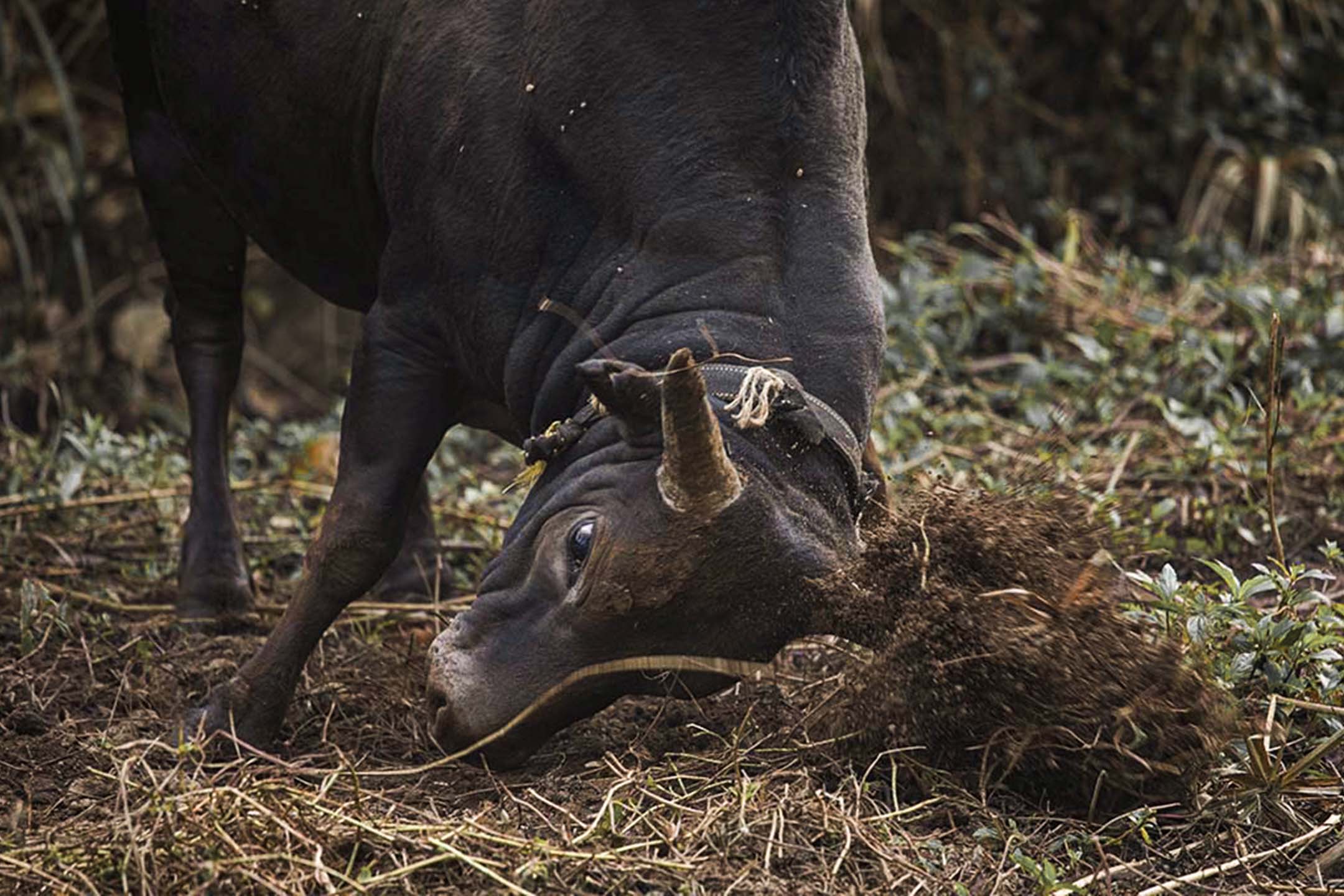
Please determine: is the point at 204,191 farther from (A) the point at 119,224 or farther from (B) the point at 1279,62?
(B) the point at 1279,62

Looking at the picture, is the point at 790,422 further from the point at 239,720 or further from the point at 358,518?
the point at 239,720

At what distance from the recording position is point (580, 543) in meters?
2.99

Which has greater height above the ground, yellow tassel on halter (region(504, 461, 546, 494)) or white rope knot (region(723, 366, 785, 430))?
white rope knot (region(723, 366, 785, 430))

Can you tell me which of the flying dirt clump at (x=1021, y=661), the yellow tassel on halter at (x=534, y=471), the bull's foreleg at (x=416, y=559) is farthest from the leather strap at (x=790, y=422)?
the bull's foreleg at (x=416, y=559)

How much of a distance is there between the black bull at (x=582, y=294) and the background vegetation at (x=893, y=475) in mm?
262

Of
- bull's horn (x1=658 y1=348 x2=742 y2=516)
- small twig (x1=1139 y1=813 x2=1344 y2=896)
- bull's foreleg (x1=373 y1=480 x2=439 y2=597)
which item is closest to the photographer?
bull's horn (x1=658 y1=348 x2=742 y2=516)

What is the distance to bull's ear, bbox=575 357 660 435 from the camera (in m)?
2.88

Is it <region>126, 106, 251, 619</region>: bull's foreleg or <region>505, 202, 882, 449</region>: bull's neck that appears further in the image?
<region>126, 106, 251, 619</region>: bull's foreleg

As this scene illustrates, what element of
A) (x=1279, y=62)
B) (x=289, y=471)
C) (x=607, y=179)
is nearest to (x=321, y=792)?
(x=607, y=179)

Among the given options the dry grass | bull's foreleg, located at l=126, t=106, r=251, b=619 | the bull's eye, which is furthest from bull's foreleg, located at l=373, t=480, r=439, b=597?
the bull's eye

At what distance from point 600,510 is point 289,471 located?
2.72 meters

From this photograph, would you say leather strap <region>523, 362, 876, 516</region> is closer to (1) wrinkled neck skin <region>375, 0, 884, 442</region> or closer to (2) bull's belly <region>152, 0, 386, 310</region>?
(1) wrinkled neck skin <region>375, 0, 884, 442</region>

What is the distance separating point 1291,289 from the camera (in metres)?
5.91

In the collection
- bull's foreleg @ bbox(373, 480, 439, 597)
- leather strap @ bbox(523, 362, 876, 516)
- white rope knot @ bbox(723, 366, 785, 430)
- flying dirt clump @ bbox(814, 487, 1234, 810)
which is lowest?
bull's foreleg @ bbox(373, 480, 439, 597)
